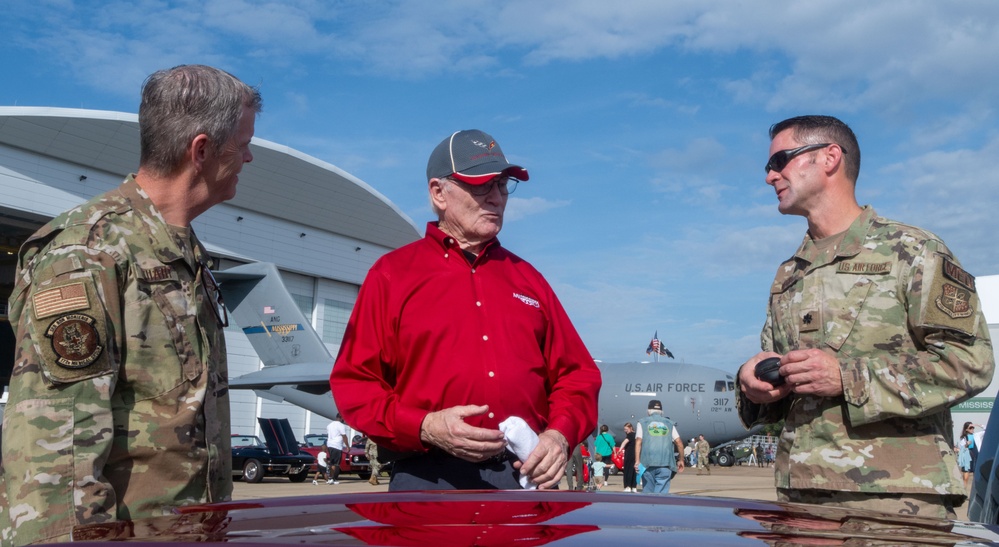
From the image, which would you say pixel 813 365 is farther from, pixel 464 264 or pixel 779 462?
pixel 464 264

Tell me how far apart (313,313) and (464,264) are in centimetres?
3475

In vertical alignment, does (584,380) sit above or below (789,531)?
above

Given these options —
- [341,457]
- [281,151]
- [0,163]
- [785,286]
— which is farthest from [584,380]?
[281,151]

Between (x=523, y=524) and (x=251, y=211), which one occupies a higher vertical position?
(x=251, y=211)

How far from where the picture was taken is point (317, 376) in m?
21.0

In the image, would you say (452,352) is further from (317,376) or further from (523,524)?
(317,376)

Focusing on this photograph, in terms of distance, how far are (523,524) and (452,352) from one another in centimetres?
163

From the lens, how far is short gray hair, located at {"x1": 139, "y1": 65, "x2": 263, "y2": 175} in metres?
2.37

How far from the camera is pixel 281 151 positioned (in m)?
33.0

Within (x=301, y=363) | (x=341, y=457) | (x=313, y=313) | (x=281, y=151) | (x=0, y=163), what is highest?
(x=281, y=151)

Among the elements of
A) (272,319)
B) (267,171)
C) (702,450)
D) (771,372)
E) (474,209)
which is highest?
(267,171)

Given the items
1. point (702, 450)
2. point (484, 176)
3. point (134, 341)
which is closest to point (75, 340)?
point (134, 341)

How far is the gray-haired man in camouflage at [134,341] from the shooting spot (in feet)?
Answer: 6.32

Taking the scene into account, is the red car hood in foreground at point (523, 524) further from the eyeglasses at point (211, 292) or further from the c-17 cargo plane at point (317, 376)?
the c-17 cargo plane at point (317, 376)
